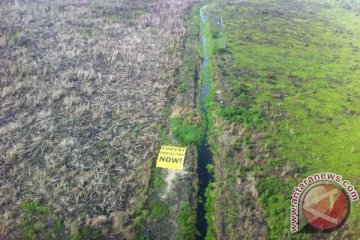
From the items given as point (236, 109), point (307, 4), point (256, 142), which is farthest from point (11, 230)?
point (307, 4)

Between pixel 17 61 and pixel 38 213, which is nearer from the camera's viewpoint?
pixel 38 213

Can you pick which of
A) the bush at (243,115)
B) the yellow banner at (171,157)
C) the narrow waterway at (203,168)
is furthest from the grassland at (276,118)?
the yellow banner at (171,157)

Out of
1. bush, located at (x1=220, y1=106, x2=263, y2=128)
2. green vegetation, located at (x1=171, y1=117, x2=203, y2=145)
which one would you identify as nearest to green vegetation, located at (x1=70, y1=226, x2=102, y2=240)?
green vegetation, located at (x1=171, y1=117, x2=203, y2=145)

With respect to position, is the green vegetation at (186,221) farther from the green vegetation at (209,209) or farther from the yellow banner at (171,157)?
the yellow banner at (171,157)

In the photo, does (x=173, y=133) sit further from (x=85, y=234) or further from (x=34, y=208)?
(x=34, y=208)

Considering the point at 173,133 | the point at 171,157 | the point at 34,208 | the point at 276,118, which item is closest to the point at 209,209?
the point at 171,157

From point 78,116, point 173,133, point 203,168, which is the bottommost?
point 203,168

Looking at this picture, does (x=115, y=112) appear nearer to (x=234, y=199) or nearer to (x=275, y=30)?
(x=234, y=199)
